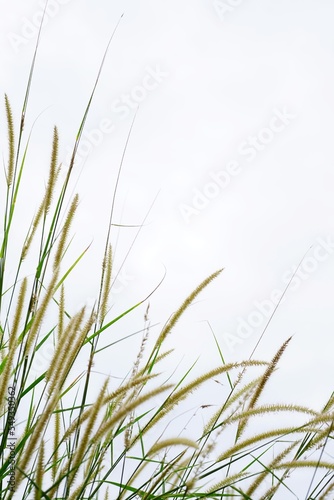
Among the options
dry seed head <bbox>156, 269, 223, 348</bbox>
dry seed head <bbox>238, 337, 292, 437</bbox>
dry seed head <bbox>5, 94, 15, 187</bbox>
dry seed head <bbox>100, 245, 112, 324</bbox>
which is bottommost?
dry seed head <bbox>238, 337, 292, 437</bbox>

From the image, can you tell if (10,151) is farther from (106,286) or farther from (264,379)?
(264,379)

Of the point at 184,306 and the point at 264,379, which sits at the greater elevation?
the point at 184,306

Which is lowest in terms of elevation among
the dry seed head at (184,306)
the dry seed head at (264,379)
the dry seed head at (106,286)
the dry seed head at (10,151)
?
the dry seed head at (264,379)

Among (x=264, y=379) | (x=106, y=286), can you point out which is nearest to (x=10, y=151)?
(x=106, y=286)

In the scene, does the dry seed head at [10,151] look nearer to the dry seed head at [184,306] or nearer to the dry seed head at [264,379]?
the dry seed head at [184,306]

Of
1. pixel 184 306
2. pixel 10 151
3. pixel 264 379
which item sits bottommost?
pixel 264 379

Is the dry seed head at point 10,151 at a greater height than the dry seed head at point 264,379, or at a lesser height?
greater

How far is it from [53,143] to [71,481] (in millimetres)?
1060

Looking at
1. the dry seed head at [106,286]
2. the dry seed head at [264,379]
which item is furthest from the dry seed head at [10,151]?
the dry seed head at [264,379]

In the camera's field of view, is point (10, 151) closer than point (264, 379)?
No

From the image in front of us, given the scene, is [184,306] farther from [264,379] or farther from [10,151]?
[10,151]

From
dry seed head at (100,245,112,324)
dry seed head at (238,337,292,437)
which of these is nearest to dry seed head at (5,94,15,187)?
dry seed head at (100,245,112,324)

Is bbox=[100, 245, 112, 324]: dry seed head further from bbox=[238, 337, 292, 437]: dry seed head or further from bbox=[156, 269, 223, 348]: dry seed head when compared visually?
bbox=[238, 337, 292, 437]: dry seed head

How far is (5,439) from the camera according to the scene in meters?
2.00
